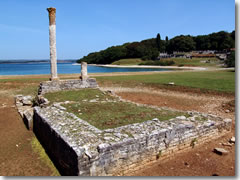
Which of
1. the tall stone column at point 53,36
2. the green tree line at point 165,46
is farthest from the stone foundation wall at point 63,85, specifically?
the green tree line at point 165,46

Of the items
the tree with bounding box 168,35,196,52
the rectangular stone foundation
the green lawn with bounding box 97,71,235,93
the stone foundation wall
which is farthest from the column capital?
the tree with bounding box 168,35,196,52

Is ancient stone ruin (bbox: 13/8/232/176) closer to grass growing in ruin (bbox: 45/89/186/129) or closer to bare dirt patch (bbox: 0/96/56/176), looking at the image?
bare dirt patch (bbox: 0/96/56/176)

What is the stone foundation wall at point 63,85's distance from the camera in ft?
47.8

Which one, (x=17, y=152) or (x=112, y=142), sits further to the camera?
(x=17, y=152)

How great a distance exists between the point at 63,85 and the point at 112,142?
10.9m

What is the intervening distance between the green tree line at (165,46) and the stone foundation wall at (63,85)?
77313mm

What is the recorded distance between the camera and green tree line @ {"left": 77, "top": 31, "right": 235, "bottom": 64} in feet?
308

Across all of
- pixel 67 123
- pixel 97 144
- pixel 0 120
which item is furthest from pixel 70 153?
pixel 0 120

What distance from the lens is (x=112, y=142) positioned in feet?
18.1

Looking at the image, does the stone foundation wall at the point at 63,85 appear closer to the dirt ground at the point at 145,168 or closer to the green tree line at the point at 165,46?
the dirt ground at the point at 145,168

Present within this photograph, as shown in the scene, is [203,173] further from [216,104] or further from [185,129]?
[216,104]

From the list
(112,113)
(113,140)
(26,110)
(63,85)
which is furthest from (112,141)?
(63,85)

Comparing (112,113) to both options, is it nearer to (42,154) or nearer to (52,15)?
(42,154)

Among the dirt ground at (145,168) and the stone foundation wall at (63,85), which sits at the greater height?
the stone foundation wall at (63,85)
